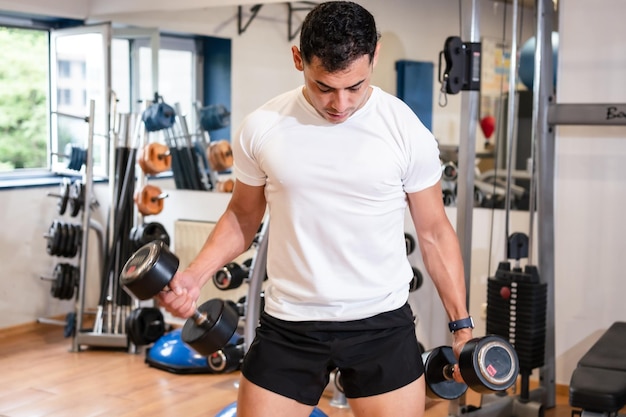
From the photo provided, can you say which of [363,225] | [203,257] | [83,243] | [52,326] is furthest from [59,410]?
[363,225]

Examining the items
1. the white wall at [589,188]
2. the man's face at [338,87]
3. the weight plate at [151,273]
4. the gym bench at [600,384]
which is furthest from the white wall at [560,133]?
the weight plate at [151,273]

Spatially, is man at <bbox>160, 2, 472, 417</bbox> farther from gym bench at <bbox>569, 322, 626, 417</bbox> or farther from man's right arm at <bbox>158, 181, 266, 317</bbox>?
gym bench at <bbox>569, 322, 626, 417</bbox>

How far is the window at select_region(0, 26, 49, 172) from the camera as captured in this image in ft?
16.7

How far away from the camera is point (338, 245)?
1.70 metres

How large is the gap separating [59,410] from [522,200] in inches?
92.0

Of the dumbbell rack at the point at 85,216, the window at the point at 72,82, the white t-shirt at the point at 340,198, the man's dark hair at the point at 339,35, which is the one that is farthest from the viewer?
the window at the point at 72,82

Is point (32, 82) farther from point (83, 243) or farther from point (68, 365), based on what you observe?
point (68, 365)

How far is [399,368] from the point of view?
1.77 metres

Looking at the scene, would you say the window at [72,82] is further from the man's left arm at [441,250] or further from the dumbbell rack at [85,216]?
the man's left arm at [441,250]

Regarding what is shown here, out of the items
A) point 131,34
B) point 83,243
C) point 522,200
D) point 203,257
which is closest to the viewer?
point 203,257

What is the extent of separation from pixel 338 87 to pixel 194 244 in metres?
3.29

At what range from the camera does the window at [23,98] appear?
5.09 m

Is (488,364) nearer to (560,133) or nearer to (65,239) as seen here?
(560,133)

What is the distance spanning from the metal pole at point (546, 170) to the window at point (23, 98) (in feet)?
10.0
